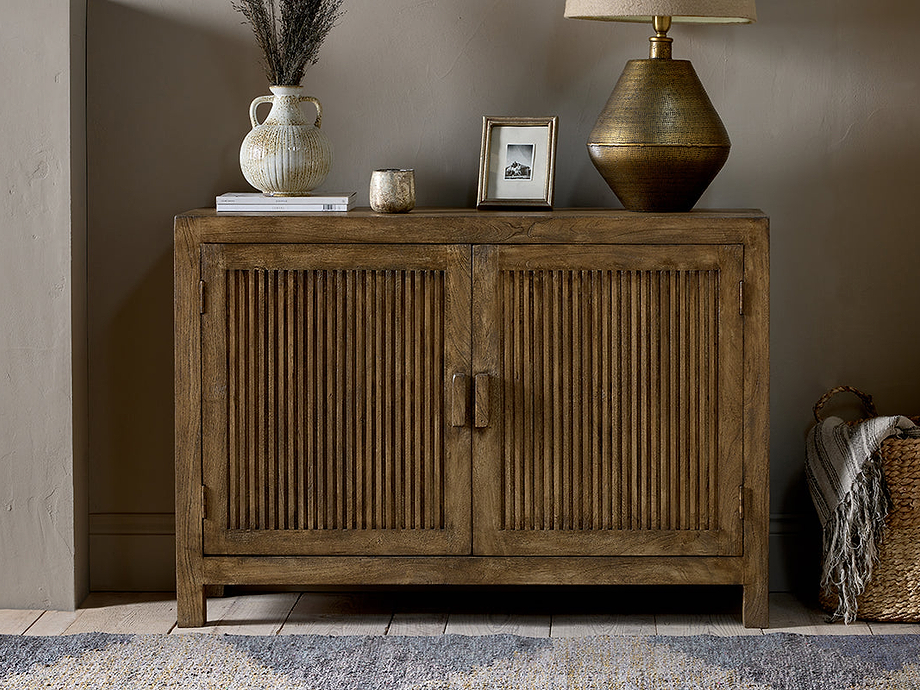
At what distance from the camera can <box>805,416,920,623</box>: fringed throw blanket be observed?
7.62ft

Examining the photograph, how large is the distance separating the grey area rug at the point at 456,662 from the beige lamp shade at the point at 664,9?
4.26ft

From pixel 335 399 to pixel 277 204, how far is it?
43 centimetres

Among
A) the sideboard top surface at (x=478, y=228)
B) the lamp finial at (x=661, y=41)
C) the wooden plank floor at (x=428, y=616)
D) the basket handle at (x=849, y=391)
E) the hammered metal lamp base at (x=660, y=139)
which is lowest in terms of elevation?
the wooden plank floor at (x=428, y=616)

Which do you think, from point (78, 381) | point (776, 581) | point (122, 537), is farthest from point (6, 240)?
point (776, 581)

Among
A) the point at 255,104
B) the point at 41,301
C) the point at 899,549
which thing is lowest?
the point at 899,549

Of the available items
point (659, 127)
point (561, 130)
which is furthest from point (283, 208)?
point (659, 127)

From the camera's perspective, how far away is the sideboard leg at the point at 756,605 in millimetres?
2295

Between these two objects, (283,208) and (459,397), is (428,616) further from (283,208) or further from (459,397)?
(283,208)

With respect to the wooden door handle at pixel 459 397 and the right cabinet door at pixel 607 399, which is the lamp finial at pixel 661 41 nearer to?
the right cabinet door at pixel 607 399

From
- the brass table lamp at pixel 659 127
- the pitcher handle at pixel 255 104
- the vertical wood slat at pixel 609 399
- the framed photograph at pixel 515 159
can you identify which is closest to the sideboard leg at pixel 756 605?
the vertical wood slat at pixel 609 399

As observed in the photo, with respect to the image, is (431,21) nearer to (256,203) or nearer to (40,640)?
(256,203)

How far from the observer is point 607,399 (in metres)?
2.26

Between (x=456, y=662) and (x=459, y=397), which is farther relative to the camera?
(x=459, y=397)

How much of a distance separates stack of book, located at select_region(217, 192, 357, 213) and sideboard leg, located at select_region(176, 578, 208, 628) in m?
0.80
